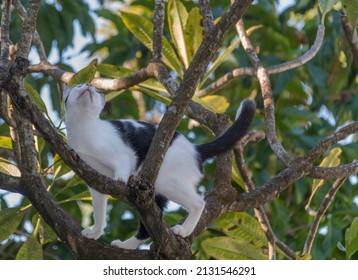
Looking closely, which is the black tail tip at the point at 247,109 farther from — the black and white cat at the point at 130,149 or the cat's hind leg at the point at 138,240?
the cat's hind leg at the point at 138,240

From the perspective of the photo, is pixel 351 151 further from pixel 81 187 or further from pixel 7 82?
pixel 7 82

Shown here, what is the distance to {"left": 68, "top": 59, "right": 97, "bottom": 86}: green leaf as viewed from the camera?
4.01 meters

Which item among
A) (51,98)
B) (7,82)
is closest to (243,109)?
(7,82)

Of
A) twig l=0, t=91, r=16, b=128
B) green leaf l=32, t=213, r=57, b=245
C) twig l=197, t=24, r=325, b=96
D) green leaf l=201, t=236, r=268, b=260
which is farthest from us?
twig l=197, t=24, r=325, b=96

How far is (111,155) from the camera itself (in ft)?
12.3

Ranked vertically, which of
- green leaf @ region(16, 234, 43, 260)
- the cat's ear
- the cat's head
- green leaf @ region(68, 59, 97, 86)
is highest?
green leaf @ region(68, 59, 97, 86)

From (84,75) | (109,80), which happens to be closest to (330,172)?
(84,75)

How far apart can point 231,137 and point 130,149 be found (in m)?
0.51

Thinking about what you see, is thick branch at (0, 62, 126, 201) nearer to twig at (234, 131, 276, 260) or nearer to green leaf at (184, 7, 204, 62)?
twig at (234, 131, 276, 260)

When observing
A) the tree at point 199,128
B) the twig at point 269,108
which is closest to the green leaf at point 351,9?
the tree at point 199,128

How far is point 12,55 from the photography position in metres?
3.98

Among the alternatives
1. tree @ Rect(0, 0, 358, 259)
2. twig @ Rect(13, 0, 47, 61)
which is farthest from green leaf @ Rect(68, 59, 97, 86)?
twig @ Rect(13, 0, 47, 61)

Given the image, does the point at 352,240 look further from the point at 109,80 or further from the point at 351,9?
the point at 109,80

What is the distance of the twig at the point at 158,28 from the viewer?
169 inches
